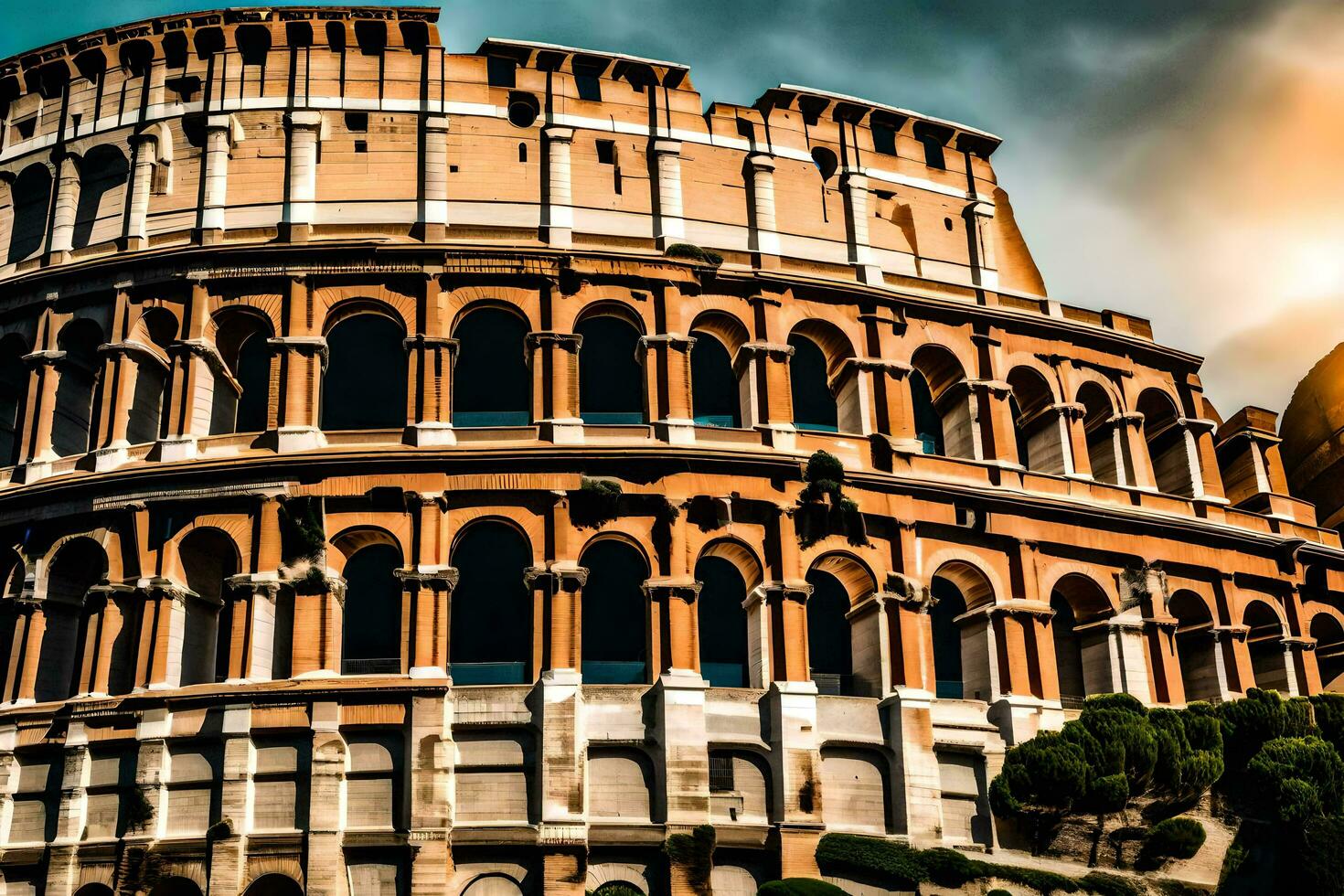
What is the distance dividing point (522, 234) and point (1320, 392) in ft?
93.3

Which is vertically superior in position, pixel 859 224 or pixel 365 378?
pixel 859 224

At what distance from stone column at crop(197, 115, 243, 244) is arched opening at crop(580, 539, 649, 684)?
12.8 metres

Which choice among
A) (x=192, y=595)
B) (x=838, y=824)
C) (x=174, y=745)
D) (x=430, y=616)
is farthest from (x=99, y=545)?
(x=838, y=824)

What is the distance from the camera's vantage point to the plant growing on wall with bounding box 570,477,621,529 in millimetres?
34750

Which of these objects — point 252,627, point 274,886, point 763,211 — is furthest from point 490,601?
point 763,211

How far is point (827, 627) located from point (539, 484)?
9165 mm

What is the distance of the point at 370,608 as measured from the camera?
124ft

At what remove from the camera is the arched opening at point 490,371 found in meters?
38.3

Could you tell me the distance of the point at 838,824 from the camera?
3347 cm

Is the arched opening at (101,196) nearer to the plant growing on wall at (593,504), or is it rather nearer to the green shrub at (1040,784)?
the plant growing on wall at (593,504)

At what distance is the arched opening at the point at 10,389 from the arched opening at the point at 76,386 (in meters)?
1.30

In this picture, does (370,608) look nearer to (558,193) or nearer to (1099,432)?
(558,193)

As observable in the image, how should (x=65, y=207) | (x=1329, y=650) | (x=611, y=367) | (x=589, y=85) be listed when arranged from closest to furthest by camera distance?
(x=65, y=207)
(x=611, y=367)
(x=589, y=85)
(x=1329, y=650)

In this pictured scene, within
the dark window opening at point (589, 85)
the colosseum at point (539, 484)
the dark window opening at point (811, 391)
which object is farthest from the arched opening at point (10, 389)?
the dark window opening at point (811, 391)
